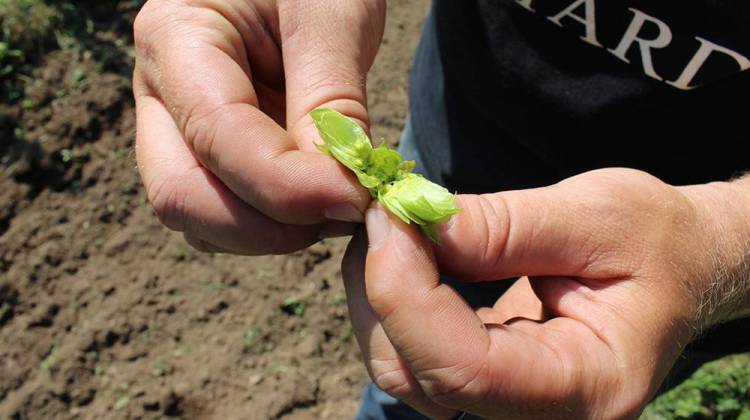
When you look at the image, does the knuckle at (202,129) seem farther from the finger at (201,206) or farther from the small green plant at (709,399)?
the small green plant at (709,399)

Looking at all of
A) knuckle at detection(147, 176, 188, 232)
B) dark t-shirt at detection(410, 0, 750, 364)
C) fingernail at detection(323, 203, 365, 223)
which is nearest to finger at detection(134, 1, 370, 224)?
fingernail at detection(323, 203, 365, 223)

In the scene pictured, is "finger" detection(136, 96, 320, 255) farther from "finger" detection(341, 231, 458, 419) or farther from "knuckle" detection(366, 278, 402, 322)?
"knuckle" detection(366, 278, 402, 322)

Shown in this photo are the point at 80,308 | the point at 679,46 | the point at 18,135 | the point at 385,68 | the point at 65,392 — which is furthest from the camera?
the point at 385,68

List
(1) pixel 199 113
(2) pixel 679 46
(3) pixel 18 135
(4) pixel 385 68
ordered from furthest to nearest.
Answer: (4) pixel 385 68 → (3) pixel 18 135 → (2) pixel 679 46 → (1) pixel 199 113

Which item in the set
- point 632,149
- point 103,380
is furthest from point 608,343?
point 103,380

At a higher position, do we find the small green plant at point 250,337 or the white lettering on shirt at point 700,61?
the white lettering on shirt at point 700,61

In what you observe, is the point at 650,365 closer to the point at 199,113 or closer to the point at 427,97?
the point at 199,113

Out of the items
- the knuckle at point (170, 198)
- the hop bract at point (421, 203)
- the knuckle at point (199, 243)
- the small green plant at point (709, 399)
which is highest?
the hop bract at point (421, 203)

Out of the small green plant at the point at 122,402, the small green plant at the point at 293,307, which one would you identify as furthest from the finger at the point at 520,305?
the small green plant at the point at 122,402
